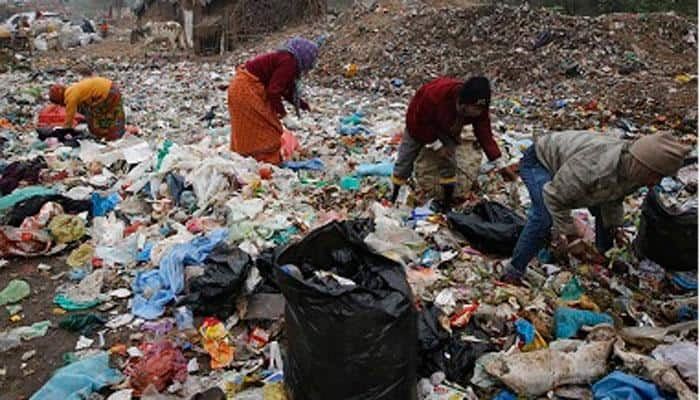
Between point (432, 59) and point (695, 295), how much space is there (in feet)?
30.0

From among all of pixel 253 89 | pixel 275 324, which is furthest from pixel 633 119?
pixel 275 324

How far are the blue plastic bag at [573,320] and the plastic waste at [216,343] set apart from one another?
1577 millimetres

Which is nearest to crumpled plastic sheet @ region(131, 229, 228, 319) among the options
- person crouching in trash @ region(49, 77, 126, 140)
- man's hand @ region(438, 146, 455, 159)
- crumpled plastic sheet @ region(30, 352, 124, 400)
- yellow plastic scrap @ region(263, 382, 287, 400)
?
crumpled plastic sheet @ region(30, 352, 124, 400)

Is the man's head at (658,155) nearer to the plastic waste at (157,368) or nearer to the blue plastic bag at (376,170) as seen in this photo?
the plastic waste at (157,368)

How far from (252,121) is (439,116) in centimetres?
199

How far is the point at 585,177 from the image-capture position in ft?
8.54

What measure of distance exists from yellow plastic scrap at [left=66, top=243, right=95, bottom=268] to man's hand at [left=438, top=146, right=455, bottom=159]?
8.47 ft

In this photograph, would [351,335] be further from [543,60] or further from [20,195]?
[543,60]

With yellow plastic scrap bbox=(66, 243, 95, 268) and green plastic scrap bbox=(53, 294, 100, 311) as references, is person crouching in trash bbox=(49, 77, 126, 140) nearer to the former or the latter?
yellow plastic scrap bbox=(66, 243, 95, 268)

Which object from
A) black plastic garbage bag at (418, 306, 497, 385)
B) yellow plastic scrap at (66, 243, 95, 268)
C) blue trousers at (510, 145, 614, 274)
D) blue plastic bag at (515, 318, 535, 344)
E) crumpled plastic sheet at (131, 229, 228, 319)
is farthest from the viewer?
yellow plastic scrap at (66, 243, 95, 268)

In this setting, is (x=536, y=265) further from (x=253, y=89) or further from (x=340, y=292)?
Answer: (x=253, y=89)

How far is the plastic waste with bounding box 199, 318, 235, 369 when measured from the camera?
2.73 meters

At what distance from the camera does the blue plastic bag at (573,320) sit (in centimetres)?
269

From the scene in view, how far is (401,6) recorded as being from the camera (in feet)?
50.5
